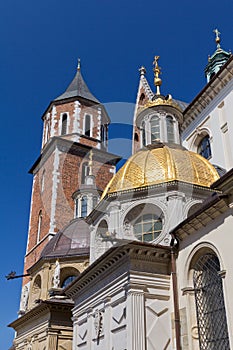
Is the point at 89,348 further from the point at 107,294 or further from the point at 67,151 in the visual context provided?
the point at 67,151

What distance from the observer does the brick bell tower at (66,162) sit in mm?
26500

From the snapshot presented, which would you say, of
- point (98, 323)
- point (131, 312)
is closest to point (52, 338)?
point (98, 323)

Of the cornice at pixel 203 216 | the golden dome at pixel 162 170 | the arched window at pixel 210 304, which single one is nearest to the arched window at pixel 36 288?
the golden dome at pixel 162 170

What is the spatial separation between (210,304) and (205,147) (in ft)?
29.7

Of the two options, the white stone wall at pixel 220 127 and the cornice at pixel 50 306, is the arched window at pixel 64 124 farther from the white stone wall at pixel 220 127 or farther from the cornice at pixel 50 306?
the cornice at pixel 50 306

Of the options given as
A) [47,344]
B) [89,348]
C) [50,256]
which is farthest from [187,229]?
[50,256]

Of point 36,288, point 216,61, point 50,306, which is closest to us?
point 50,306

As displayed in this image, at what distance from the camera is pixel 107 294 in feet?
37.5

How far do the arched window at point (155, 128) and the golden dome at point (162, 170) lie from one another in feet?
8.20

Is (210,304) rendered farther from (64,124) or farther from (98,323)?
(64,124)

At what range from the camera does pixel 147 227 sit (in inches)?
484

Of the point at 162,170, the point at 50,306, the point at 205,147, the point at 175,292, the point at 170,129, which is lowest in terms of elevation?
the point at 175,292

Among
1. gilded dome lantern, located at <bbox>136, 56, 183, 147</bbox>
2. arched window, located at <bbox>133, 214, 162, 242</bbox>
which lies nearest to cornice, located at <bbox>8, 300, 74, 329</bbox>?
arched window, located at <bbox>133, 214, 162, 242</bbox>

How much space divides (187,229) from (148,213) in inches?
84.6
